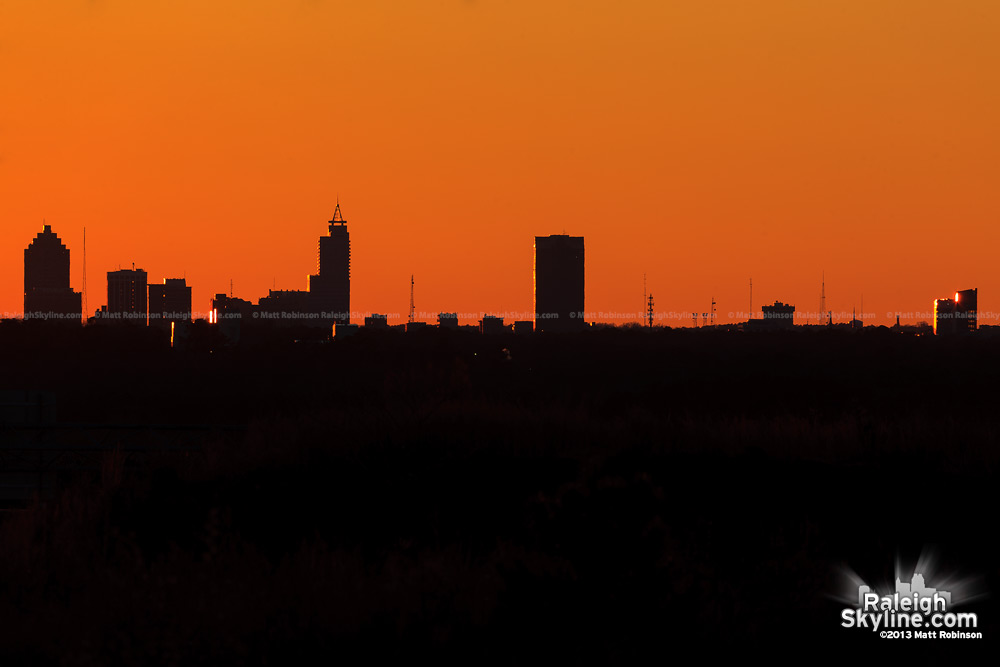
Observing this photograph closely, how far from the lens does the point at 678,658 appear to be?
10.1m

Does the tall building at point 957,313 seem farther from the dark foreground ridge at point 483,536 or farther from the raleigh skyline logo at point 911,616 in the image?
the raleigh skyline logo at point 911,616

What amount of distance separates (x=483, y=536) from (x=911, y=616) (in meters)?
7.49

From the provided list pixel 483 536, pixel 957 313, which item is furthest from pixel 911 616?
pixel 957 313

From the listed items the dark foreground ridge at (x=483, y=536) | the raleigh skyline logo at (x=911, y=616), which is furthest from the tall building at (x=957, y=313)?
the raleigh skyline logo at (x=911, y=616)

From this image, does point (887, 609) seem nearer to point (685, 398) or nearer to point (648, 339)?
point (685, 398)

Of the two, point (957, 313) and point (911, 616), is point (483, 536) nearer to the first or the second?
point (911, 616)

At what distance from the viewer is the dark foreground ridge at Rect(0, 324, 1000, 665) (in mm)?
10594

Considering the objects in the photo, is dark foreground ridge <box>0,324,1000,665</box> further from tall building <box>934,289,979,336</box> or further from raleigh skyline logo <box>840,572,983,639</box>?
tall building <box>934,289,979,336</box>

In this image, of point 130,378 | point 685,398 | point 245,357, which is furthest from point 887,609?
point 245,357

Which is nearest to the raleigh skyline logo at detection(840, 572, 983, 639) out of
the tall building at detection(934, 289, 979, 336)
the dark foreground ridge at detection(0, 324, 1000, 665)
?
the dark foreground ridge at detection(0, 324, 1000, 665)

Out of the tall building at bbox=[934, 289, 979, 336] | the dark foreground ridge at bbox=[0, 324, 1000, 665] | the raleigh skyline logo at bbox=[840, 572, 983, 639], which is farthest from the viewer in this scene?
the tall building at bbox=[934, 289, 979, 336]

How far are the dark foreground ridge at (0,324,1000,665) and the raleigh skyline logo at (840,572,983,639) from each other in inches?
8.8

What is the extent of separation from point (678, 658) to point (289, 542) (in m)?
9.78

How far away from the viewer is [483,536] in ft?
58.0
